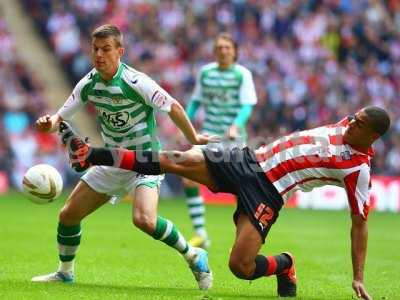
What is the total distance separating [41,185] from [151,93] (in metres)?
1.33

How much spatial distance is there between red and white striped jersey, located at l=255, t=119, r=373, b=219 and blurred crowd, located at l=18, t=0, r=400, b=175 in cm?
1401

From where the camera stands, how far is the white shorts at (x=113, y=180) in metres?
9.51

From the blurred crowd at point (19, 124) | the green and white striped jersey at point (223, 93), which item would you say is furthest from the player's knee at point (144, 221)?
the blurred crowd at point (19, 124)

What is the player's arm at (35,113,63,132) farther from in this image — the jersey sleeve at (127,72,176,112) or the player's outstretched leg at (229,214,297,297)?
the player's outstretched leg at (229,214,297,297)

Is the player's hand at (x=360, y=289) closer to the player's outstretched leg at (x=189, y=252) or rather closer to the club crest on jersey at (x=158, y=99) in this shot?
the player's outstretched leg at (x=189, y=252)

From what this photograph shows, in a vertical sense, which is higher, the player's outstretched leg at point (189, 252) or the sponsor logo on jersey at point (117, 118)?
the sponsor logo on jersey at point (117, 118)

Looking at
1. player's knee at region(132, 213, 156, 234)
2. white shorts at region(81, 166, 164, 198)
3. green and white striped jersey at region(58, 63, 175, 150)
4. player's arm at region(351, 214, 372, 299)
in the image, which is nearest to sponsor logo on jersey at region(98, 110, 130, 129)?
green and white striped jersey at region(58, 63, 175, 150)

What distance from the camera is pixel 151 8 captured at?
85.8 feet

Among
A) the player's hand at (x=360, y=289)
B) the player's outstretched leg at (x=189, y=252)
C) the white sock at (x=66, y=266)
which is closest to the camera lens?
the player's hand at (x=360, y=289)

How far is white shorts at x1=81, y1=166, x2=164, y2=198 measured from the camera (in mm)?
9508

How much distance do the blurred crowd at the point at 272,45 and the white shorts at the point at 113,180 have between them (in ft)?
44.3

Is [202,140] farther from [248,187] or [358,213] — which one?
[358,213]

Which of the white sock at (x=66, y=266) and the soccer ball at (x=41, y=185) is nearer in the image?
the soccer ball at (x=41, y=185)

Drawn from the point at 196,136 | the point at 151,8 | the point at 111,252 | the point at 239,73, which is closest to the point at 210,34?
the point at 151,8
